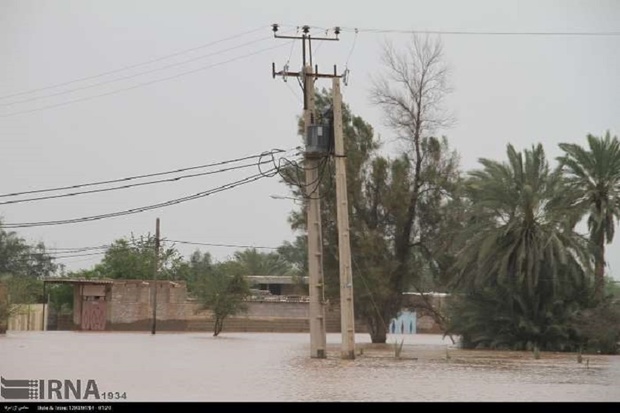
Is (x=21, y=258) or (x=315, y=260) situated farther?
(x=21, y=258)

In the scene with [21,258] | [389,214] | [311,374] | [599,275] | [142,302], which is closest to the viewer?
[311,374]

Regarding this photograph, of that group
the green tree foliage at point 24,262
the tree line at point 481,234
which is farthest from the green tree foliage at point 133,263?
the tree line at point 481,234

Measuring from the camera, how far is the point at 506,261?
3756cm

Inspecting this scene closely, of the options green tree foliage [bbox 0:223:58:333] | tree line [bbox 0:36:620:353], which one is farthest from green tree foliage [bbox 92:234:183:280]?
tree line [bbox 0:36:620:353]

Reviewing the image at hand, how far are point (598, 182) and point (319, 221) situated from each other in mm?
14826

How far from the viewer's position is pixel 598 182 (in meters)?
39.6

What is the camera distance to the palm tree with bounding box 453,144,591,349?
37719 mm

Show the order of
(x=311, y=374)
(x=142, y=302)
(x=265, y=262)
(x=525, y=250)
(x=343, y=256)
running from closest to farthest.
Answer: (x=311, y=374) → (x=343, y=256) → (x=525, y=250) → (x=142, y=302) → (x=265, y=262)

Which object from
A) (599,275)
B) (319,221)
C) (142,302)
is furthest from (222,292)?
(319,221)

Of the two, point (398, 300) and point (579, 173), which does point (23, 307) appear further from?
point (579, 173)

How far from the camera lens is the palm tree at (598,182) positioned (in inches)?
1535

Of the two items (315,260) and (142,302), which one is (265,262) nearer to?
(142,302)

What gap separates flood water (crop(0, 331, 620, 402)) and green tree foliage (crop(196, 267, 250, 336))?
59.7 feet
